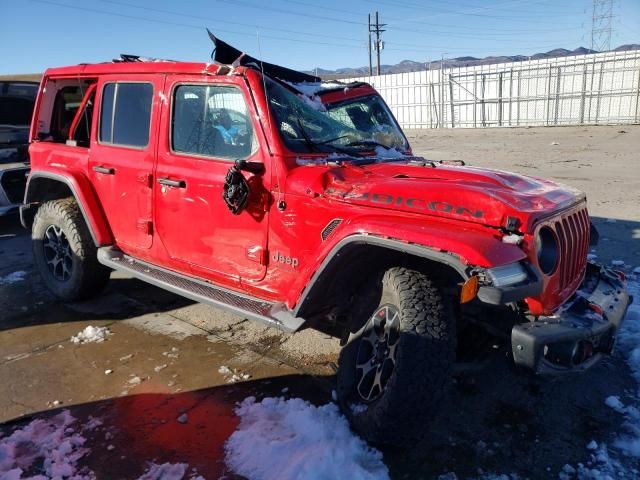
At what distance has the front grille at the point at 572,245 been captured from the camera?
272 cm

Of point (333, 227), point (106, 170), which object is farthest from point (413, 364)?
point (106, 170)

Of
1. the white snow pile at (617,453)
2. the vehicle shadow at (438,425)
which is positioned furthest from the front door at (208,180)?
the white snow pile at (617,453)

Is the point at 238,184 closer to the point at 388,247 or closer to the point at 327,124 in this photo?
the point at 327,124

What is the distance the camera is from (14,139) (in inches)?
308

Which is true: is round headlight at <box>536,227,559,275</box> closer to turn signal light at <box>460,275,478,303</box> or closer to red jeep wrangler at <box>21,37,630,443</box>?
red jeep wrangler at <box>21,37,630,443</box>

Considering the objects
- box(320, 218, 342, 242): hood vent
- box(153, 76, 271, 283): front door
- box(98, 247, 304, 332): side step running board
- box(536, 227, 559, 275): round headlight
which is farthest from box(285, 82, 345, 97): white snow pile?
box(536, 227, 559, 275): round headlight

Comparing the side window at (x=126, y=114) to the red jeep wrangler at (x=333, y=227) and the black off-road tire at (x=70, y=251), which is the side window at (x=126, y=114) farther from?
the black off-road tire at (x=70, y=251)

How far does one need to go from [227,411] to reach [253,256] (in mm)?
990

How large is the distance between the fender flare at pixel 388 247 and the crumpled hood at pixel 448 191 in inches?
9.3

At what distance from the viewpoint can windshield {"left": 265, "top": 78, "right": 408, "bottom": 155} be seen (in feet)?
10.8

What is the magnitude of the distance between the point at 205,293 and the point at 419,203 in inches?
67.4

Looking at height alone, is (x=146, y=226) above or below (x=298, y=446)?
above

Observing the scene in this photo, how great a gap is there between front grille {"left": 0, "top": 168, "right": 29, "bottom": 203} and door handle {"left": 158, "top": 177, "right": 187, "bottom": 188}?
A: 4582 mm

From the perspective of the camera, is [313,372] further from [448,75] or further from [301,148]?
[448,75]
